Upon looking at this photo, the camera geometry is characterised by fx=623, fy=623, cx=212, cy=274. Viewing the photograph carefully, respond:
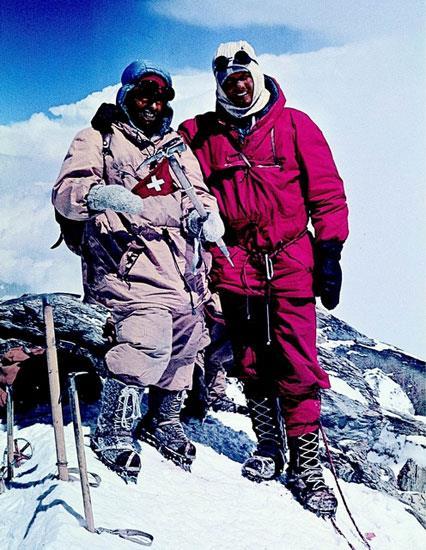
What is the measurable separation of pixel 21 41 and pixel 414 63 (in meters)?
1.99

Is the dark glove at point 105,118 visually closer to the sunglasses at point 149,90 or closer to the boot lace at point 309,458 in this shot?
the sunglasses at point 149,90

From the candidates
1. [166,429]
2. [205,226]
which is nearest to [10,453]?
[166,429]

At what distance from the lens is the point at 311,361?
253 cm

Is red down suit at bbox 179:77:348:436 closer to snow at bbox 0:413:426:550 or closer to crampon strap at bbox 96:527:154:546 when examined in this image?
snow at bbox 0:413:426:550

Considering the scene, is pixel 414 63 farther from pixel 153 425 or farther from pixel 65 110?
pixel 153 425

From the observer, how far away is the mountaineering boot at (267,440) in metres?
2.64

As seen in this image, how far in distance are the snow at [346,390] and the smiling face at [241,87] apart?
232cm

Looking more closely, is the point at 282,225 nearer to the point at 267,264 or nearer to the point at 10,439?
the point at 267,264

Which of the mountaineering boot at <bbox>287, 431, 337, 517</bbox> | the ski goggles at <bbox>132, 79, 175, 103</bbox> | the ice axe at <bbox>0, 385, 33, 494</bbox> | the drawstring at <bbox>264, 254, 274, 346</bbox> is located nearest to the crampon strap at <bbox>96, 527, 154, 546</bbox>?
the ice axe at <bbox>0, 385, 33, 494</bbox>

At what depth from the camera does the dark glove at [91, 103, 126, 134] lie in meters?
2.31

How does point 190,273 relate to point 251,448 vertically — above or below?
above

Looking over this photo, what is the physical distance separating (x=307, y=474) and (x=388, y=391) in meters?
3.09

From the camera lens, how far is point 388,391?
538 centimetres

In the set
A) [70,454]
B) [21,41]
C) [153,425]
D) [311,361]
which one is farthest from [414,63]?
[70,454]
